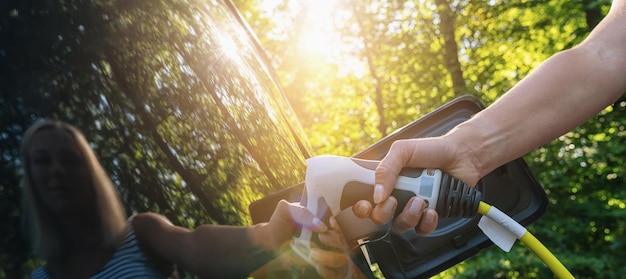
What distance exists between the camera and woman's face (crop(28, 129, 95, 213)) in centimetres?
89

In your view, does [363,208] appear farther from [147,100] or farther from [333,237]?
[147,100]

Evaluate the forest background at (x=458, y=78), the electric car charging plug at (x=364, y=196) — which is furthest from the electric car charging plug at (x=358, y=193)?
the forest background at (x=458, y=78)

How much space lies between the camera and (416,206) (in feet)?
Result: 4.30

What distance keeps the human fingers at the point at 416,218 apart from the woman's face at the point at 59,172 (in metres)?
0.67

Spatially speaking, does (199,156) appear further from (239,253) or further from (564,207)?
(564,207)

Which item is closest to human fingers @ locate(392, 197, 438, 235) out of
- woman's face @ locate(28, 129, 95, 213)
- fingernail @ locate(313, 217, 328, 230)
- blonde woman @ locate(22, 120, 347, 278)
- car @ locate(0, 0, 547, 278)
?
car @ locate(0, 0, 547, 278)

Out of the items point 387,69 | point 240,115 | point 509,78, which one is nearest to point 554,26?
point 509,78

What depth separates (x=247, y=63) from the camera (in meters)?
1.76

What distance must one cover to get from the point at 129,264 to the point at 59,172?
0.17 meters

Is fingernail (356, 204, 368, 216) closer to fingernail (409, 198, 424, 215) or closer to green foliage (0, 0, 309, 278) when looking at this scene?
fingernail (409, 198, 424, 215)

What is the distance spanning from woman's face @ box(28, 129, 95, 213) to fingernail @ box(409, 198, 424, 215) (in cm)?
67

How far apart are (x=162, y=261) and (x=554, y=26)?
12950mm

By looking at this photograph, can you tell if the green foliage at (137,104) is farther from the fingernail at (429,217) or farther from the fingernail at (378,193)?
the fingernail at (429,217)

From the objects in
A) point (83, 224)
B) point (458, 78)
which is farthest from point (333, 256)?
point (458, 78)
